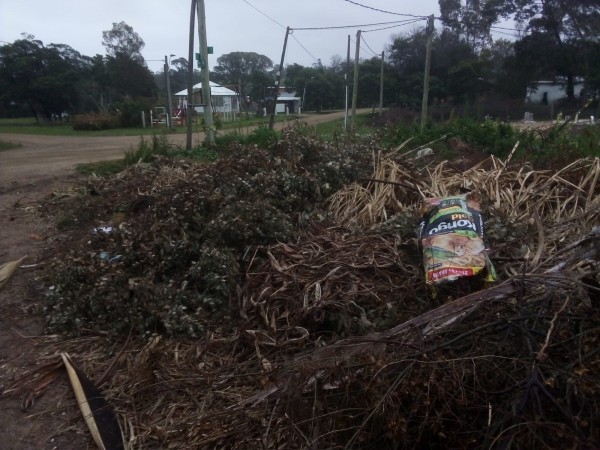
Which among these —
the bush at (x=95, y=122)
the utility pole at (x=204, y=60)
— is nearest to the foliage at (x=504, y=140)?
the utility pole at (x=204, y=60)

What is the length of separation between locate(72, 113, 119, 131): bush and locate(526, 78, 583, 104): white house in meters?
28.4

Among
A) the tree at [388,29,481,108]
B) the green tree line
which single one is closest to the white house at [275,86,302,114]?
the green tree line

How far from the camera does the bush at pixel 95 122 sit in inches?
1302

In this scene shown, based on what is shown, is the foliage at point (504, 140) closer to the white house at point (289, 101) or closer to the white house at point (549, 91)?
the white house at point (549, 91)

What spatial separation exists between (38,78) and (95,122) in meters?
10.6

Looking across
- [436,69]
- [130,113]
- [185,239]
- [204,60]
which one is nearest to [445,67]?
[436,69]

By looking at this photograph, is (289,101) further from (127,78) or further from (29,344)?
(29,344)

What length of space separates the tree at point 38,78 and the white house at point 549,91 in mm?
33067

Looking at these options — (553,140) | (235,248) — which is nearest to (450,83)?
(553,140)

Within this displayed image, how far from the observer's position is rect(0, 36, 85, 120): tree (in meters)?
40.4

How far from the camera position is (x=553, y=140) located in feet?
24.5

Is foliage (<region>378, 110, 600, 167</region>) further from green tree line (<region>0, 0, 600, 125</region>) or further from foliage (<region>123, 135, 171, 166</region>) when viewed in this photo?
green tree line (<region>0, 0, 600, 125</region>)

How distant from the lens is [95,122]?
33406 mm

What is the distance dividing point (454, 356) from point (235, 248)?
2.37 metres
